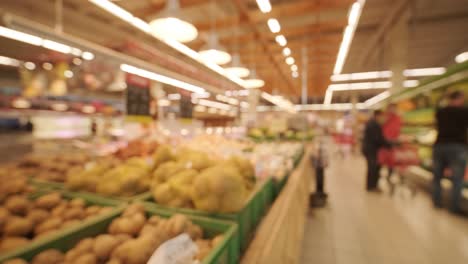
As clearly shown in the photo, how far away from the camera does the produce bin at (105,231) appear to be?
2.23 ft

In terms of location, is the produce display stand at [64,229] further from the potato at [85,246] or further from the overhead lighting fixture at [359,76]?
the overhead lighting fixture at [359,76]

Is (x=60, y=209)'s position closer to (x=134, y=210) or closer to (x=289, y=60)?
(x=134, y=210)

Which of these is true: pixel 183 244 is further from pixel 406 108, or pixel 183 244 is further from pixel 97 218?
pixel 406 108

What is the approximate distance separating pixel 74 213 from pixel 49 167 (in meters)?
0.98

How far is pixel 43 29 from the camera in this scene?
1.75 meters

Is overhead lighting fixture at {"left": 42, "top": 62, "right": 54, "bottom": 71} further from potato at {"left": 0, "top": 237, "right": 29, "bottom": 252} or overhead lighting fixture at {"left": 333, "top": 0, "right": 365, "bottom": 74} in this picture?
overhead lighting fixture at {"left": 333, "top": 0, "right": 365, "bottom": 74}

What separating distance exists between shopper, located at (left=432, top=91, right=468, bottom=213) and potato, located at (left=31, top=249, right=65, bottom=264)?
4635 mm

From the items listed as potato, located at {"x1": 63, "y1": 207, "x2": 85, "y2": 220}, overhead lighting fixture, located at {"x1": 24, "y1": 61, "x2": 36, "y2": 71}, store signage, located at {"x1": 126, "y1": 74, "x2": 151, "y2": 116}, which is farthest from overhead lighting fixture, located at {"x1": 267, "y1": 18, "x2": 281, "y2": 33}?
Result: overhead lighting fixture, located at {"x1": 24, "y1": 61, "x2": 36, "y2": 71}

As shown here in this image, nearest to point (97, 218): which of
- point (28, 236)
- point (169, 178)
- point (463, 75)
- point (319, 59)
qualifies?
point (28, 236)

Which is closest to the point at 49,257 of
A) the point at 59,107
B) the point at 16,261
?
the point at 16,261

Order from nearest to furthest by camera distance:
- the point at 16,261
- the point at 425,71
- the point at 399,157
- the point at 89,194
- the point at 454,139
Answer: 1. the point at 16,261
2. the point at 89,194
3. the point at 454,139
4. the point at 399,157
5. the point at 425,71

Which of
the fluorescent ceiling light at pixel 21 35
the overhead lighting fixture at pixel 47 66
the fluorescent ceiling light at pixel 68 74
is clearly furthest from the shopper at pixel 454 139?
the overhead lighting fixture at pixel 47 66

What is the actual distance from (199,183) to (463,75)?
5195mm

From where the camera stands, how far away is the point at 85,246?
756mm
